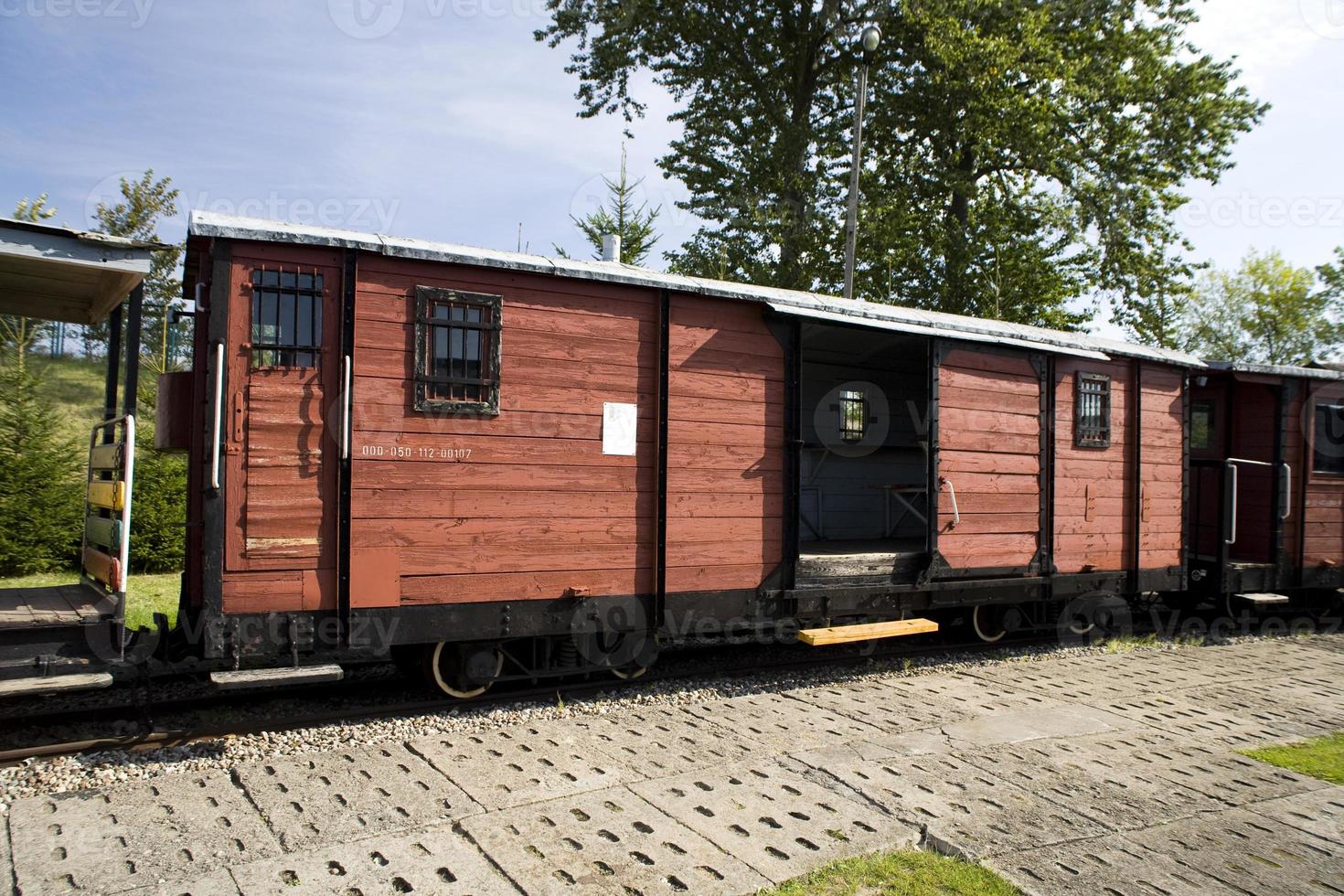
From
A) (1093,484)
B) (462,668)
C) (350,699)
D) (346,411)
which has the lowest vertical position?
(350,699)

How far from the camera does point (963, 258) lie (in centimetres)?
2069

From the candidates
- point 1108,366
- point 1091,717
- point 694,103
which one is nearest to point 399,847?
point 1091,717

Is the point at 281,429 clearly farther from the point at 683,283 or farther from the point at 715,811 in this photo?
the point at 715,811

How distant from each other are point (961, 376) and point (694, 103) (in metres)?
17.7

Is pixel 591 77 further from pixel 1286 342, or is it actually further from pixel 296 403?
pixel 1286 342

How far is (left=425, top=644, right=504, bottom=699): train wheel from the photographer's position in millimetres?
6191

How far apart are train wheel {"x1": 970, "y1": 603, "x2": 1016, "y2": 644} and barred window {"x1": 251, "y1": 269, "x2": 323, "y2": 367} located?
22.7 ft

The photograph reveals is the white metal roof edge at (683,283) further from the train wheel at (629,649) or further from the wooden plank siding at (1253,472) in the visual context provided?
the train wheel at (629,649)

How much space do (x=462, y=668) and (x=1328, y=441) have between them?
37.1 ft

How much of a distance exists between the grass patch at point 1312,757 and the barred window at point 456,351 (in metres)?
5.74

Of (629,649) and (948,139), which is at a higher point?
(948,139)

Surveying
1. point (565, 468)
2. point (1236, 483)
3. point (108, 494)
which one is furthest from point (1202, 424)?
point (108, 494)

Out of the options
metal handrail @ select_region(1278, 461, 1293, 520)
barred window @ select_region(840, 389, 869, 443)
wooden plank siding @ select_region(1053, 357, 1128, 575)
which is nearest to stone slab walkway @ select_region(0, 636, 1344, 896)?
wooden plank siding @ select_region(1053, 357, 1128, 575)

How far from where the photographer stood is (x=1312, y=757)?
5.85 meters
